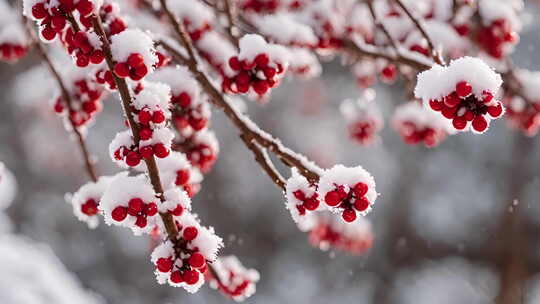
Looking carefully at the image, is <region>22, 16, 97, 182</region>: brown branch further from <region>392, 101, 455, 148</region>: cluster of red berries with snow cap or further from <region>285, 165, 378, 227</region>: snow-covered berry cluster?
<region>392, 101, 455, 148</region>: cluster of red berries with snow cap

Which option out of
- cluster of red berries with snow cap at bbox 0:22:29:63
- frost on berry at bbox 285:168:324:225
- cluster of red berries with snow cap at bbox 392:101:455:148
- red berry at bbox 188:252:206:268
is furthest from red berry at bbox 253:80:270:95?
cluster of red berries with snow cap at bbox 0:22:29:63

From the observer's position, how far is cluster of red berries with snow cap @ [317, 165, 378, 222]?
4.25ft

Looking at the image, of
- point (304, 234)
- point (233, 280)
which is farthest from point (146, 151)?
point (304, 234)

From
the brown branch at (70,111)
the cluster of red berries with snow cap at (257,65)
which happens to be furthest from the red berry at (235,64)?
the brown branch at (70,111)

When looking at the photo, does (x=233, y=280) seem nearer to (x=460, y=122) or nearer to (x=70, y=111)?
(x=70, y=111)

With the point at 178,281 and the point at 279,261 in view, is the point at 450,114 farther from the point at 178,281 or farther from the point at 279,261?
the point at 279,261

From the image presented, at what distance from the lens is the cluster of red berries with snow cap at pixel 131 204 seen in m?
1.34

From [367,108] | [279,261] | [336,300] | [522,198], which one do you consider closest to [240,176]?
[279,261]

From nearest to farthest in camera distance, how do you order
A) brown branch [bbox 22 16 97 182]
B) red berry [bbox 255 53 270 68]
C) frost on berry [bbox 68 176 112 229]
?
1. red berry [bbox 255 53 270 68]
2. frost on berry [bbox 68 176 112 229]
3. brown branch [bbox 22 16 97 182]

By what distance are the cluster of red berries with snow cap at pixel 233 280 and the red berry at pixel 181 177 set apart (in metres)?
0.41

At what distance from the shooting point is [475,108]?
50.4 inches

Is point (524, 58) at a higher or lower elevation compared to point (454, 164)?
higher

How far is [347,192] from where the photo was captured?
51.4 inches

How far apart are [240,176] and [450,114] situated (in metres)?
9.76
